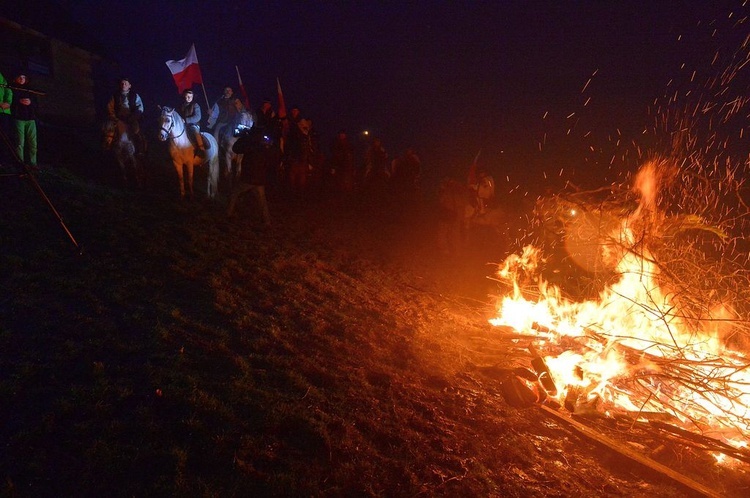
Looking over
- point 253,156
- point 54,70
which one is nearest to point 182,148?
point 253,156

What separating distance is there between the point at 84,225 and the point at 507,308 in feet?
26.0

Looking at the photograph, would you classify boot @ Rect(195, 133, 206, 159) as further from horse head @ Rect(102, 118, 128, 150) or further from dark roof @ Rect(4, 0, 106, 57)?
dark roof @ Rect(4, 0, 106, 57)

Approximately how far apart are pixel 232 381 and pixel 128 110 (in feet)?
29.1

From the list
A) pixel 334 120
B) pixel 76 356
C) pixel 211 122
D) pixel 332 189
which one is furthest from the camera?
pixel 334 120

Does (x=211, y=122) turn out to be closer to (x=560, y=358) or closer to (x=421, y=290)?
(x=421, y=290)

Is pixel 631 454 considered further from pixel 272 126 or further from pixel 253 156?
pixel 272 126

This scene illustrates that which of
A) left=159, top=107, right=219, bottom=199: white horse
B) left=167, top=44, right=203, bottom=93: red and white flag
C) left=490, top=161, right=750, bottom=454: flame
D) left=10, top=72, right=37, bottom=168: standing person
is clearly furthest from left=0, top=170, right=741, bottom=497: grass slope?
left=167, top=44, right=203, bottom=93: red and white flag

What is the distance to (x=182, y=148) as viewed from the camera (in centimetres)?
1018

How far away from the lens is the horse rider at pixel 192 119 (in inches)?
421

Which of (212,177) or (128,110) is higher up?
(128,110)

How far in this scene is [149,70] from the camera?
109 feet

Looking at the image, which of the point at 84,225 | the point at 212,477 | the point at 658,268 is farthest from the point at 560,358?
the point at 84,225

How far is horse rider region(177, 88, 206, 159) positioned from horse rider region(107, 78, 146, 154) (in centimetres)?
106

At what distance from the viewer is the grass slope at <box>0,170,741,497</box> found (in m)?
3.23
